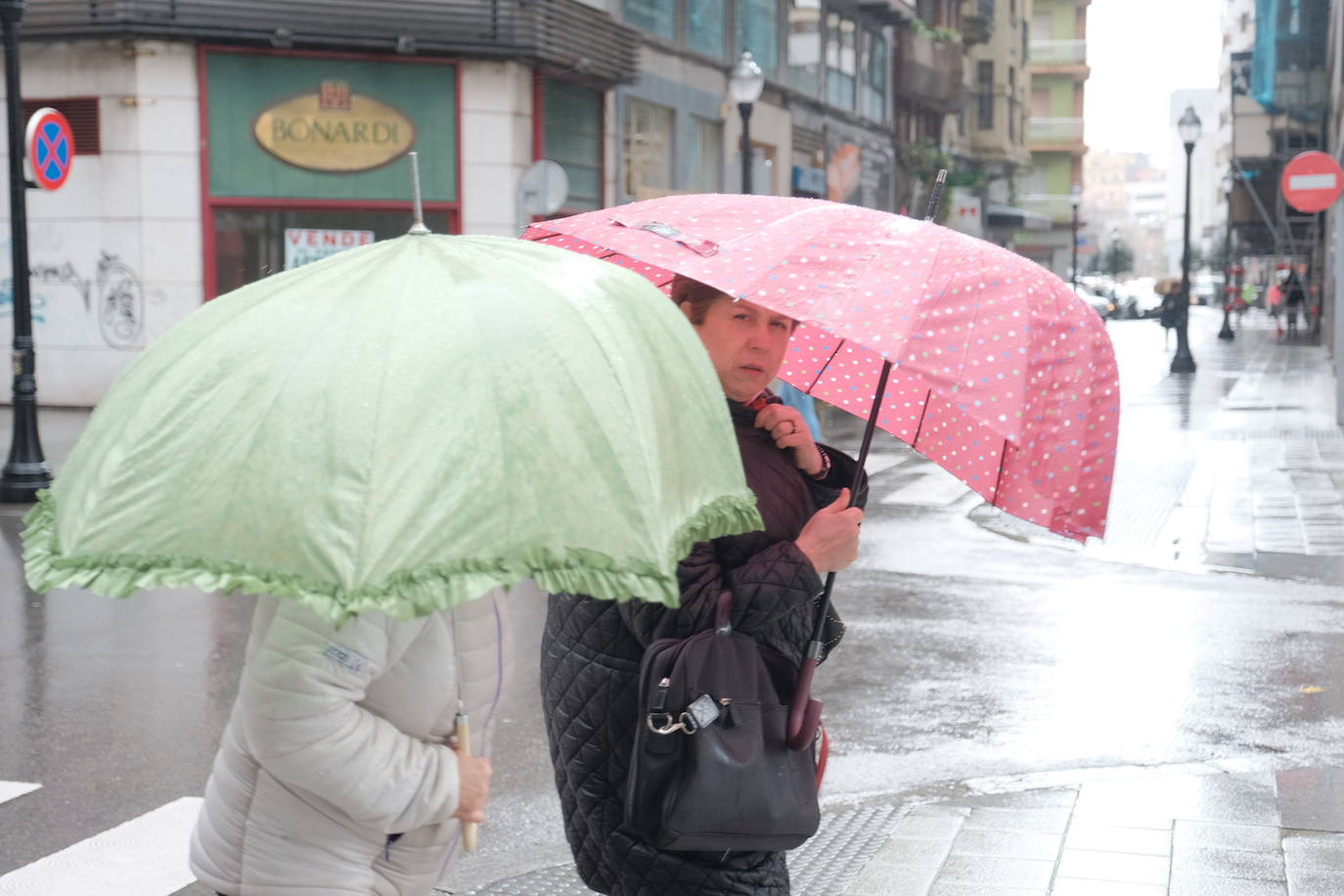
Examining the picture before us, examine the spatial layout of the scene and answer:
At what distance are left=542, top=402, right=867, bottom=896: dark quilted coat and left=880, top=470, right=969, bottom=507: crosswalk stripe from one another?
11.0 m

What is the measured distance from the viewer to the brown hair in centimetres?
312

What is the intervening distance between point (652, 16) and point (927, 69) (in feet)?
64.4

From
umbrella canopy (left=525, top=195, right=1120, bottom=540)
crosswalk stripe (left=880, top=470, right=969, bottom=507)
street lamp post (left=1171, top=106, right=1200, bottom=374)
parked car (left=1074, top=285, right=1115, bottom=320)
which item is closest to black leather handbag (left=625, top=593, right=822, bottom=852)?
umbrella canopy (left=525, top=195, right=1120, bottom=540)

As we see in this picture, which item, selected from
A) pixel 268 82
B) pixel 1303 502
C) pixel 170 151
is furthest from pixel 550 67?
pixel 1303 502

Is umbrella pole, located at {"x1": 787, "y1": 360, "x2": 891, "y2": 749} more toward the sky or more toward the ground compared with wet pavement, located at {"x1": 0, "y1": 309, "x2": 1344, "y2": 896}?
more toward the sky

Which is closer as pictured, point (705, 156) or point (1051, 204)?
point (705, 156)

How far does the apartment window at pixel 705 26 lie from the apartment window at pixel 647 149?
1.80 m

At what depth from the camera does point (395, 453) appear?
82.0 inches

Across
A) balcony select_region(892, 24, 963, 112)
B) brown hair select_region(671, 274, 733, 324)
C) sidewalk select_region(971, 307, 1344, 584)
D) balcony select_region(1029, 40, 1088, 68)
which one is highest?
balcony select_region(1029, 40, 1088, 68)

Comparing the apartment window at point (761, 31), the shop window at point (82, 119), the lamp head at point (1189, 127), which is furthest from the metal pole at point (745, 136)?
the lamp head at point (1189, 127)

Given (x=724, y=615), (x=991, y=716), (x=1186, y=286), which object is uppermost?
(x=1186, y=286)

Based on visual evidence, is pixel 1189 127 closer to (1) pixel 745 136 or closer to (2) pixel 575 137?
(1) pixel 745 136

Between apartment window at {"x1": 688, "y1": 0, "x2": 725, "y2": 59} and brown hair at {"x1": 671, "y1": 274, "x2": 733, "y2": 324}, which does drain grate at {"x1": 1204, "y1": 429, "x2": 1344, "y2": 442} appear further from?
brown hair at {"x1": 671, "y1": 274, "x2": 733, "y2": 324}

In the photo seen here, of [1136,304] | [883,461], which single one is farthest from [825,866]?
[1136,304]
